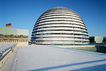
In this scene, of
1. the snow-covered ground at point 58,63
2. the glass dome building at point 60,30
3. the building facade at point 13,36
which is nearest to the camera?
the snow-covered ground at point 58,63

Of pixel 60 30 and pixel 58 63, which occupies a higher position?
pixel 60 30

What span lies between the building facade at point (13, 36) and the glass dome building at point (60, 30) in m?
16.3

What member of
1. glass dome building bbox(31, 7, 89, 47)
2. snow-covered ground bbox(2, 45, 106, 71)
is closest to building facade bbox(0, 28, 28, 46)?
glass dome building bbox(31, 7, 89, 47)

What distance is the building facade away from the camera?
35875mm

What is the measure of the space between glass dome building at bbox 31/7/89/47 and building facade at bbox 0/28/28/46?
1626cm

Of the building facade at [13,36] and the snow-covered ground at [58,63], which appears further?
the building facade at [13,36]

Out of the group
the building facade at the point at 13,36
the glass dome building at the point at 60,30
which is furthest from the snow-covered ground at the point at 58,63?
the glass dome building at the point at 60,30

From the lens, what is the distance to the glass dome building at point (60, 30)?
5247 cm

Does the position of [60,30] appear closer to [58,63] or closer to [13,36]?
[13,36]

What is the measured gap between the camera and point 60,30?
5372cm

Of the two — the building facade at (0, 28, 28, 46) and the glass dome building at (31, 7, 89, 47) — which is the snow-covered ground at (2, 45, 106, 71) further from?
the glass dome building at (31, 7, 89, 47)

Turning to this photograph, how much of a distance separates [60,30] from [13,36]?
26.8 meters

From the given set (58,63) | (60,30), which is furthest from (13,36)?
(58,63)

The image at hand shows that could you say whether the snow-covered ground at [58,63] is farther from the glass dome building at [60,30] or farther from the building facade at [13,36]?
the glass dome building at [60,30]
